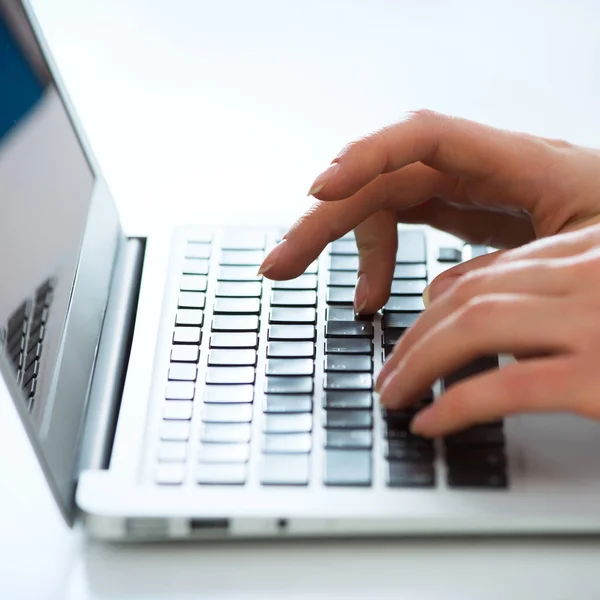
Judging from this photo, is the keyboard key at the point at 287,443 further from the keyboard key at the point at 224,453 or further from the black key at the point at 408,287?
the black key at the point at 408,287

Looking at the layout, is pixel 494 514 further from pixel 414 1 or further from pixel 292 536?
pixel 414 1

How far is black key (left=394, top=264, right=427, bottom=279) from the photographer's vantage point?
619mm

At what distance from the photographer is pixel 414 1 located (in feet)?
3.01

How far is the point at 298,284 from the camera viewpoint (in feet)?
2.02

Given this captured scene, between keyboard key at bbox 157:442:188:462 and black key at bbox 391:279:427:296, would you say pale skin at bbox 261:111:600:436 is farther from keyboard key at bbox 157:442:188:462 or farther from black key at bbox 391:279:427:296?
keyboard key at bbox 157:442:188:462

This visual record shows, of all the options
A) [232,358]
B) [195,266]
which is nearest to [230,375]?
[232,358]

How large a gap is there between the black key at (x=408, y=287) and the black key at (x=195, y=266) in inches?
5.5

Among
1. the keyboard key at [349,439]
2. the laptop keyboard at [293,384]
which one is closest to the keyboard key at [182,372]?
the laptop keyboard at [293,384]

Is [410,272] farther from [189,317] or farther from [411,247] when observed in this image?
[189,317]

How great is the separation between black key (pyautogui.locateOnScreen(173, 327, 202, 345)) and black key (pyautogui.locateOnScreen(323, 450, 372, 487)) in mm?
132

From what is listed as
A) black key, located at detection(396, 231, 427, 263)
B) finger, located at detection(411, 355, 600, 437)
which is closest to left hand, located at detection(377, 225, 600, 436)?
finger, located at detection(411, 355, 600, 437)

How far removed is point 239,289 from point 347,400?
0.13m

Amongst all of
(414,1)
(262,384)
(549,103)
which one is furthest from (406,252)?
(414,1)

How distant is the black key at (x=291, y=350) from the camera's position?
0.56m
